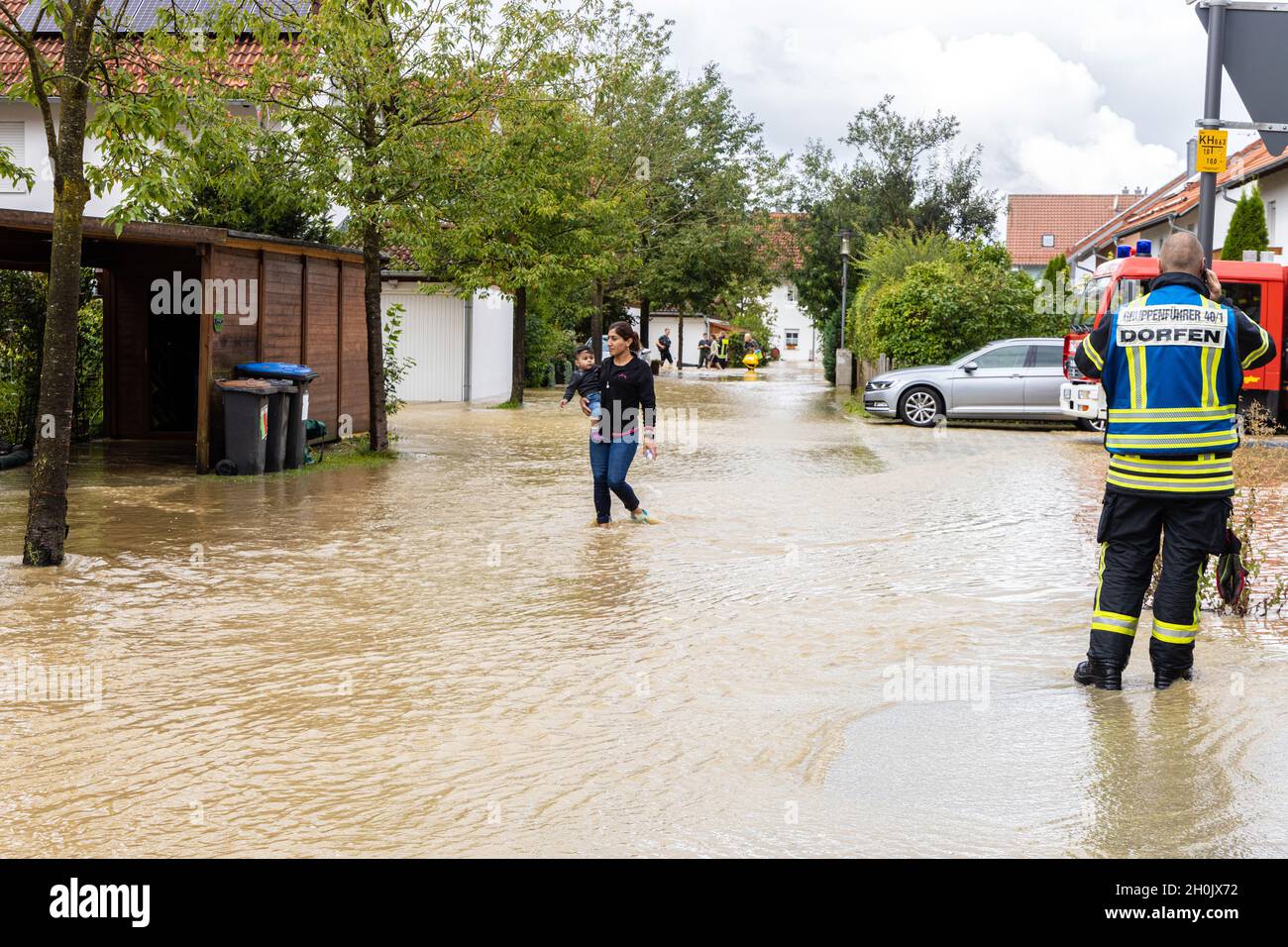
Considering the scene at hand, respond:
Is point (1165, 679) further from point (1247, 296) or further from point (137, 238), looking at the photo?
point (1247, 296)

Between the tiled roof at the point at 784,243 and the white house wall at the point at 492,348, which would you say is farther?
the tiled roof at the point at 784,243

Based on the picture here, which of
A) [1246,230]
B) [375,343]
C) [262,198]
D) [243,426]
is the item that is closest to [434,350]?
[375,343]

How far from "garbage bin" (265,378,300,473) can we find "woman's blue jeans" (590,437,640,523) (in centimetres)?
533

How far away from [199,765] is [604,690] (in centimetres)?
204

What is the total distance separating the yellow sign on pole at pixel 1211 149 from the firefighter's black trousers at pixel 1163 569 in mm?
2976

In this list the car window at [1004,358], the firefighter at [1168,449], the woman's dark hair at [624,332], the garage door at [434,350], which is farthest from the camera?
the garage door at [434,350]

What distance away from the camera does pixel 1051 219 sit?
7875 cm

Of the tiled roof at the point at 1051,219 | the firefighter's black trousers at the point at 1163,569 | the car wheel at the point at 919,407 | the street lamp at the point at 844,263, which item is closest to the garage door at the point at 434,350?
the car wheel at the point at 919,407

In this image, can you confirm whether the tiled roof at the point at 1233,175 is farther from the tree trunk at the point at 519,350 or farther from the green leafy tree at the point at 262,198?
the green leafy tree at the point at 262,198

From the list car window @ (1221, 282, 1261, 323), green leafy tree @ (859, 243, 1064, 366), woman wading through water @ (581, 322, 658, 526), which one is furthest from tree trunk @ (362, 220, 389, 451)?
car window @ (1221, 282, 1261, 323)

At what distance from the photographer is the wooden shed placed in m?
17.5

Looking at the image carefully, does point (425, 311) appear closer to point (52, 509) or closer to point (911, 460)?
point (911, 460)

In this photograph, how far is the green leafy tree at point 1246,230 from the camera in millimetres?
29344

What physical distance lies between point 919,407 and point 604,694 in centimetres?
1991
